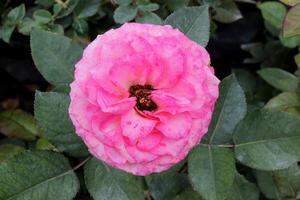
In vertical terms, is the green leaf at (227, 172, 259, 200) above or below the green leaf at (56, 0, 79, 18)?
below

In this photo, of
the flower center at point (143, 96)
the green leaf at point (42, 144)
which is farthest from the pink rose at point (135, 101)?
the green leaf at point (42, 144)

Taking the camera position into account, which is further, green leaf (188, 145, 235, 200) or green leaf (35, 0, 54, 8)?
green leaf (35, 0, 54, 8)

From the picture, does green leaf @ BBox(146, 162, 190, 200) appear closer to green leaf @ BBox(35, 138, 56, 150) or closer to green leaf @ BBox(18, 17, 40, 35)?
green leaf @ BBox(35, 138, 56, 150)

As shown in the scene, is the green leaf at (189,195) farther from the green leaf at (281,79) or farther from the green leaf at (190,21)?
the green leaf at (281,79)

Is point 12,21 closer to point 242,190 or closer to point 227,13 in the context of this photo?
point 227,13

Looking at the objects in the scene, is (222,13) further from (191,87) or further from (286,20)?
(191,87)

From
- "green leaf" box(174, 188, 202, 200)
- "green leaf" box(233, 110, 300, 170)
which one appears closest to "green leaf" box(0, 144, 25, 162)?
"green leaf" box(174, 188, 202, 200)
